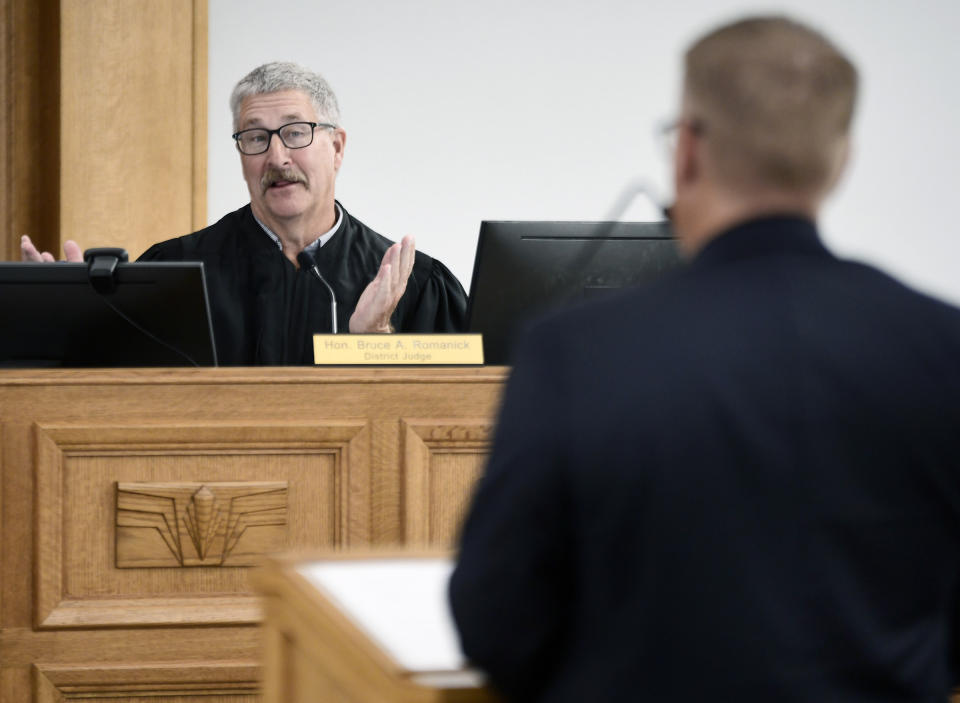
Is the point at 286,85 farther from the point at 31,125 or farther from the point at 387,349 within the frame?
the point at 31,125

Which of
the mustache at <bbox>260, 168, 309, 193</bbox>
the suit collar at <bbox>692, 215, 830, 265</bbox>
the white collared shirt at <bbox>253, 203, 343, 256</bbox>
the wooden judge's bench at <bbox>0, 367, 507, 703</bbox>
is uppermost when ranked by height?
the mustache at <bbox>260, 168, 309, 193</bbox>

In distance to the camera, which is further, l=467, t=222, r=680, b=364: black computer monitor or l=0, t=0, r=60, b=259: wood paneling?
l=0, t=0, r=60, b=259: wood paneling

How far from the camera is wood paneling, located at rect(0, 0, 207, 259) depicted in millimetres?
4223

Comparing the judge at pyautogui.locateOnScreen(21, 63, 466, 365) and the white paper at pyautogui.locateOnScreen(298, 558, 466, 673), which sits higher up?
the judge at pyautogui.locateOnScreen(21, 63, 466, 365)

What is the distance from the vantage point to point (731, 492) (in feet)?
2.70

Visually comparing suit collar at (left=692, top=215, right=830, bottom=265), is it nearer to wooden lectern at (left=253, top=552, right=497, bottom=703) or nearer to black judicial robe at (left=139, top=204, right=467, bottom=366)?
wooden lectern at (left=253, top=552, right=497, bottom=703)

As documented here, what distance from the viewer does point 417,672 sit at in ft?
3.02

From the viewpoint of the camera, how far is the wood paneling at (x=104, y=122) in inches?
166

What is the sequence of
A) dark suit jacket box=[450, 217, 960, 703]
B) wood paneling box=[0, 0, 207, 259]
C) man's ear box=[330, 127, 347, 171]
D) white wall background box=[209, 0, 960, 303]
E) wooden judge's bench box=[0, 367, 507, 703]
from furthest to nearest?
white wall background box=[209, 0, 960, 303] < wood paneling box=[0, 0, 207, 259] < man's ear box=[330, 127, 347, 171] < wooden judge's bench box=[0, 367, 507, 703] < dark suit jacket box=[450, 217, 960, 703]

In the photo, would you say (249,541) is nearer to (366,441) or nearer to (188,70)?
(366,441)

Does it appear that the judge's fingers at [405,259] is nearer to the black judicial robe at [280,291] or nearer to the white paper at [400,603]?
the black judicial robe at [280,291]

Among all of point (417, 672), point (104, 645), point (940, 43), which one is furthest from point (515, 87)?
point (417, 672)

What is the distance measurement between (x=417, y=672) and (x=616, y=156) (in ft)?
14.1

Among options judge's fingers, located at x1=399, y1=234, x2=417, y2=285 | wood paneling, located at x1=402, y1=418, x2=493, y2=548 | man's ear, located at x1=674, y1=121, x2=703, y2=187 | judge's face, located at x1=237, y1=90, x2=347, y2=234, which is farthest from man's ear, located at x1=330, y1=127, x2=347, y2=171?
man's ear, located at x1=674, y1=121, x2=703, y2=187
